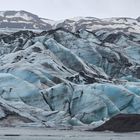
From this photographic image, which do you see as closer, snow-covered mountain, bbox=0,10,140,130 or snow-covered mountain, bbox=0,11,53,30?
snow-covered mountain, bbox=0,10,140,130

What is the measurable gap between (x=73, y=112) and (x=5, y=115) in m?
4.95

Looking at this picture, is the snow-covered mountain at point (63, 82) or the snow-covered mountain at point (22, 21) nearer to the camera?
the snow-covered mountain at point (63, 82)

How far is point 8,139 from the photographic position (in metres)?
22.4

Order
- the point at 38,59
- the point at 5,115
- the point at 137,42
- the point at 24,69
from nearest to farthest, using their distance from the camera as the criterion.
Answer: the point at 5,115, the point at 24,69, the point at 38,59, the point at 137,42

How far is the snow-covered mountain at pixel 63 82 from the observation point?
32.2 m

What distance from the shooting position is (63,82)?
120ft

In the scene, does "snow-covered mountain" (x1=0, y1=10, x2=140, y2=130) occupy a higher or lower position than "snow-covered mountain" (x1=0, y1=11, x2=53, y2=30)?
higher

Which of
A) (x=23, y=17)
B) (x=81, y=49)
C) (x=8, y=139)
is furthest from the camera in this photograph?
(x=23, y=17)

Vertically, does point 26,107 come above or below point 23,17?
above

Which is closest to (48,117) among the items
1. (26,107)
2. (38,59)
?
(26,107)

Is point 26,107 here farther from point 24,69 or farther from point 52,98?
point 24,69

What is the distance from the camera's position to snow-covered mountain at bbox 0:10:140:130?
32250 mm

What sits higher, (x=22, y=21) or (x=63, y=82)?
(x=63, y=82)

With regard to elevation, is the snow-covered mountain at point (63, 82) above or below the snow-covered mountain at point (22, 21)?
above
